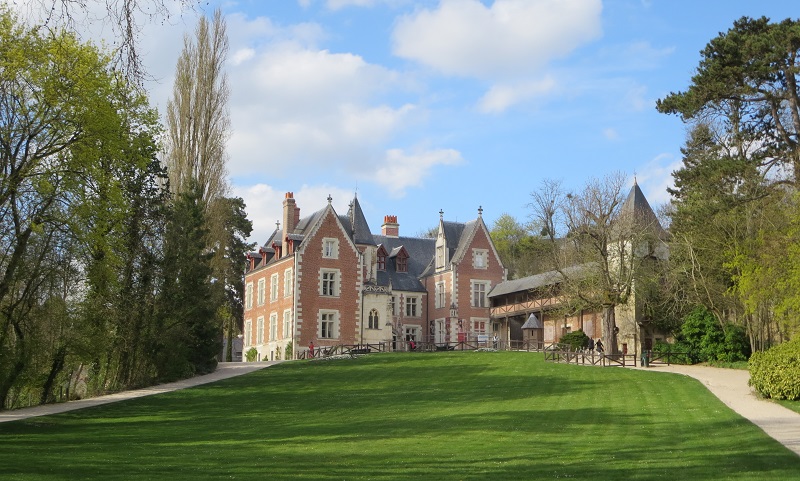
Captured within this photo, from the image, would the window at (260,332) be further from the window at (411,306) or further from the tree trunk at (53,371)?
the tree trunk at (53,371)

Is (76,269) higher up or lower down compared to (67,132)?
lower down

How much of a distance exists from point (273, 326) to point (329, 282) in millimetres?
5583

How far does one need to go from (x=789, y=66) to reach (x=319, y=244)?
3034cm

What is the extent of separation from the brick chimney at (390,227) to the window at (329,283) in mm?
11670

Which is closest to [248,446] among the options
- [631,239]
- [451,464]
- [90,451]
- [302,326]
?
[90,451]

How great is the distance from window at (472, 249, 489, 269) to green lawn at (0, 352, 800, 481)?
23.3 metres

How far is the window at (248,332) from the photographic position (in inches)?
2223

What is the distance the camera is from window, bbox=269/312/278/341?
5125 cm

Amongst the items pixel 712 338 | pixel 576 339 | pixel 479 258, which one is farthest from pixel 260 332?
pixel 712 338

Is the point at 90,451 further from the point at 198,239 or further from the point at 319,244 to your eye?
the point at 319,244

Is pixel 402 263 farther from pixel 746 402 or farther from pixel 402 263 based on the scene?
pixel 746 402

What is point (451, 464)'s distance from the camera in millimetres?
13867

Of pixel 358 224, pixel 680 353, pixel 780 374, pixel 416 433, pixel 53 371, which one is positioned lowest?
pixel 416 433

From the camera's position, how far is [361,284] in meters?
49.6
